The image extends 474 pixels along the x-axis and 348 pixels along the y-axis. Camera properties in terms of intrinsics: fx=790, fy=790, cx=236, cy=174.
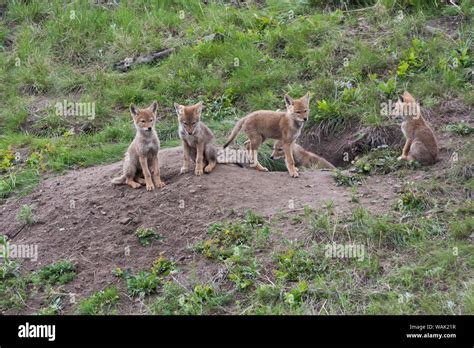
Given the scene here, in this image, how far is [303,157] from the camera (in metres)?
11.4

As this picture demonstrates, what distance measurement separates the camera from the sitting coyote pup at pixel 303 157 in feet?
36.8

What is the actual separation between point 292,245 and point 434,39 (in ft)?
18.5

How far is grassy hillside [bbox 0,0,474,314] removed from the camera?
778cm

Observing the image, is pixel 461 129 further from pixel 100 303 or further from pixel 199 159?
pixel 100 303

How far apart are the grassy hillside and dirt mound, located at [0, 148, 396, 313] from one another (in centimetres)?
24

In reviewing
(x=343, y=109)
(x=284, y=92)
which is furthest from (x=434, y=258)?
(x=284, y=92)

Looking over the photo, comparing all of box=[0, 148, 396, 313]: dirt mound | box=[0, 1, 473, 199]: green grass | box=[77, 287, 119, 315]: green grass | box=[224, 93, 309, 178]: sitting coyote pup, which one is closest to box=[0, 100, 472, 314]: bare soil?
box=[0, 148, 396, 313]: dirt mound

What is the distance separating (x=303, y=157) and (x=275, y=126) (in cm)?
96

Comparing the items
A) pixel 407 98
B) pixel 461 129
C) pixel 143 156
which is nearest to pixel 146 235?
pixel 143 156

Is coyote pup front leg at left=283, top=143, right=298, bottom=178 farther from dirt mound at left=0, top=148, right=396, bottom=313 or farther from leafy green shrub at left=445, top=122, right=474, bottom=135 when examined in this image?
leafy green shrub at left=445, top=122, right=474, bottom=135

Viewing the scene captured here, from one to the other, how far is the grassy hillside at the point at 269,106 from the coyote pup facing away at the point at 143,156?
1420 mm

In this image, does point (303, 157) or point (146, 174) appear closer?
point (146, 174)

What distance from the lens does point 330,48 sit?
1290 centimetres

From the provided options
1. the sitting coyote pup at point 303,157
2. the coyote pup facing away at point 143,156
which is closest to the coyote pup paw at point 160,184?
the coyote pup facing away at point 143,156
